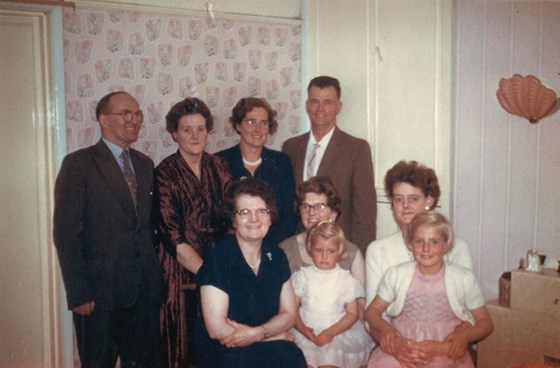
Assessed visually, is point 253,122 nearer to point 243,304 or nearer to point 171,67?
point 171,67

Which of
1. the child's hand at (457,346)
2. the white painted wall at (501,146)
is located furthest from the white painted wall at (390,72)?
the child's hand at (457,346)

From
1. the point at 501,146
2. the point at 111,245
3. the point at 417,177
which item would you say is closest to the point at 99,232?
the point at 111,245

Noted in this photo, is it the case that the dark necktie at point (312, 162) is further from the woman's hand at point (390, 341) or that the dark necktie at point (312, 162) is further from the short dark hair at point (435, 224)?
the woman's hand at point (390, 341)

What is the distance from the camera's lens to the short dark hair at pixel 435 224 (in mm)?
2283

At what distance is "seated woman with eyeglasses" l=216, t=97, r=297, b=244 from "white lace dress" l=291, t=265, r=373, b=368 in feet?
1.51

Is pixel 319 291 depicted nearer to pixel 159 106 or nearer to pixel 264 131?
pixel 264 131

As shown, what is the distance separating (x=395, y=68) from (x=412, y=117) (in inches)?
12.5

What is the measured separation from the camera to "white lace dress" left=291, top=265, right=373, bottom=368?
7.98 ft

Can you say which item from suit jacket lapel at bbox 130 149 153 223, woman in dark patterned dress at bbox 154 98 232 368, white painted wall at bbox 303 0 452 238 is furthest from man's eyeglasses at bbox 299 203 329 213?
white painted wall at bbox 303 0 452 238

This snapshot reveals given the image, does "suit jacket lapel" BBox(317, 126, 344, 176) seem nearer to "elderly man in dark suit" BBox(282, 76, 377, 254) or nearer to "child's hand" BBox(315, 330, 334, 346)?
"elderly man in dark suit" BBox(282, 76, 377, 254)

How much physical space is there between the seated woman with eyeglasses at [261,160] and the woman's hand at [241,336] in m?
0.84

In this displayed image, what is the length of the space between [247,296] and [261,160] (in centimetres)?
99

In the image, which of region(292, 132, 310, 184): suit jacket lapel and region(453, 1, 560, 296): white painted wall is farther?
region(292, 132, 310, 184): suit jacket lapel

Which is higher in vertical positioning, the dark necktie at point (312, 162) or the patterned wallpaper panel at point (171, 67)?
the patterned wallpaper panel at point (171, 67)
